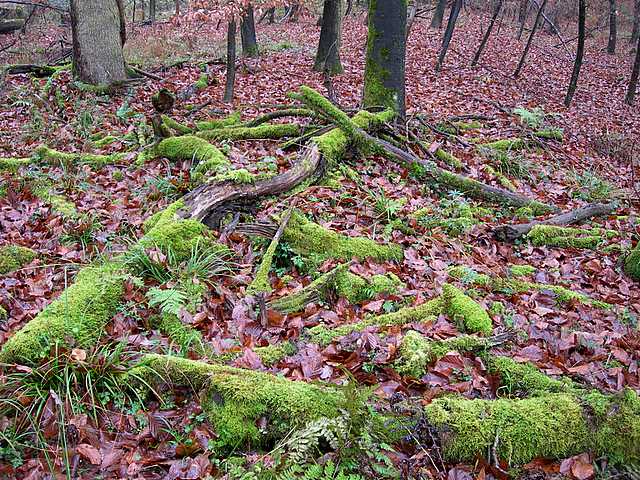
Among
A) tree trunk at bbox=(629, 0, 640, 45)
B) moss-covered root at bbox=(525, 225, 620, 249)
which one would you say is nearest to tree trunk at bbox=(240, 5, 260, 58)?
moss-covered root at bbox=(525, 225, 620, 249)

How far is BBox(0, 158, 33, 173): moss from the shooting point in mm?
7285

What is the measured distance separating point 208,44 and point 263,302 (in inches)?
735

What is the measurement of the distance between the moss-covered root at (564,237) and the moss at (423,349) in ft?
10.3

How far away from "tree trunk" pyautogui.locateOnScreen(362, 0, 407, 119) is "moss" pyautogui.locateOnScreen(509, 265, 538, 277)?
4.31 metres

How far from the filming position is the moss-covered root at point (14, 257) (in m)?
4.82

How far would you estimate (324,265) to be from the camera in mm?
5055

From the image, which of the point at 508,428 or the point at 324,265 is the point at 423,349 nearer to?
the point at 508,428

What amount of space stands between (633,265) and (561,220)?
4.49 ft

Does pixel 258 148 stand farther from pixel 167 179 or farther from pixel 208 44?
pixel 208 44

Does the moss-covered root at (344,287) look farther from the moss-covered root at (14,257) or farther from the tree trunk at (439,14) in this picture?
the tree trunk at (439,14)

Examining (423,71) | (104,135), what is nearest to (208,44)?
(423,71)

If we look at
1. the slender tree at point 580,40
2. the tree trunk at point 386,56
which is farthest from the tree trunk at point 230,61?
the slender tree at point 580,40

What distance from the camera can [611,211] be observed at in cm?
775

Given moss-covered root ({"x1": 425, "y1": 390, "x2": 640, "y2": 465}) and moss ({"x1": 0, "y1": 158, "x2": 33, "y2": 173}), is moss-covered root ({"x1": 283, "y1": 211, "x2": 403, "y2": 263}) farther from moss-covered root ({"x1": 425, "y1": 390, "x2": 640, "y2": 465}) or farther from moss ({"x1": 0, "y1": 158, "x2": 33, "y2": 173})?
moss ({"x1": 0, "y1": 158, "x2": 33, "y2": 173})
